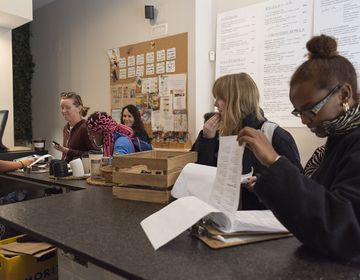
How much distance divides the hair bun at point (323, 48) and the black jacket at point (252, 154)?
42 centimetres

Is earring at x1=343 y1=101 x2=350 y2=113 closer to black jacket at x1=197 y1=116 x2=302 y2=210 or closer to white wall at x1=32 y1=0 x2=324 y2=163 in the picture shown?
black jacket at x1=197 y1=116 x2=302 y2=210

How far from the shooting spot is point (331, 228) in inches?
29.4

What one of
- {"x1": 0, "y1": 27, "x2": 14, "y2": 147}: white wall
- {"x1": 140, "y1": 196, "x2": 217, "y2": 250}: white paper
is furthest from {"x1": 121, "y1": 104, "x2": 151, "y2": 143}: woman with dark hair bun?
{"x1": 140, "y1": 196, "x2": 217, "y2": 250}: white paper

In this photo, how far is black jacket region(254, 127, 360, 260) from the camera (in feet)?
2.46

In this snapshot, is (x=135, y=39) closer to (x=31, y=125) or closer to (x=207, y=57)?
(x=207, y=57)

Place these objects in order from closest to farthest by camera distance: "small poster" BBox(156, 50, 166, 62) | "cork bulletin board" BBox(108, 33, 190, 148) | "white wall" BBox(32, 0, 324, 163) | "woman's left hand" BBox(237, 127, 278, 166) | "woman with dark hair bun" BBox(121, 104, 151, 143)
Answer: "woman's left hand" BBox(237, 127, 278, 166) < "woman with dark hair bun" BBox(121, 104, 151, 143) < "white wall" BBox(32, 0, 324, 163) < "cork bulletin board" BBox(108, 33, 190, 148) < "small poster" BBox(156, 50, 166, 62)

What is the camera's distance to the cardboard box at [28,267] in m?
1.61

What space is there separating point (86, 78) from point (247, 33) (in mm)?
2421

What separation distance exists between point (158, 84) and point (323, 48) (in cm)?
288

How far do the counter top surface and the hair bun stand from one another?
52 cm

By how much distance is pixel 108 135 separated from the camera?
2.11m

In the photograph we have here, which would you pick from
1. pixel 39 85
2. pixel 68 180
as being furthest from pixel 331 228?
pixel 39 85

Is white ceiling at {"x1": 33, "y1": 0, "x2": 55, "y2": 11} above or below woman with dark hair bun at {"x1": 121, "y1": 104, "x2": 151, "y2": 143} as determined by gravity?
above

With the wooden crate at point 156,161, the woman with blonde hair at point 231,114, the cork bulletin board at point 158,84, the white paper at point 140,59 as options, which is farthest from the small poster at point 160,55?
the wooden crate at point 156,161
